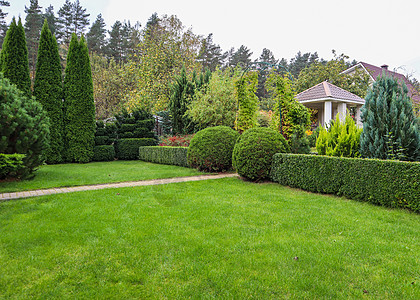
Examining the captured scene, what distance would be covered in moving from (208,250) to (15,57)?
Result: 13.1 m

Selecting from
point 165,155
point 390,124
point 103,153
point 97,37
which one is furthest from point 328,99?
point 97,37

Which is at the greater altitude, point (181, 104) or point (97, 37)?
Answer: point (97, 37)

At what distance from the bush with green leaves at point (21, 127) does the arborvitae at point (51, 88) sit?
5.36 metres

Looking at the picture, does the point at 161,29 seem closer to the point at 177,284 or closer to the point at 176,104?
the point at 176,104

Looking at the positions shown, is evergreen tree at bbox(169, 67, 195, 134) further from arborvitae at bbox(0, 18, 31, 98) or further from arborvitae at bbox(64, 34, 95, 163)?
arborvitae at bbox(0, 18, 31, 98)

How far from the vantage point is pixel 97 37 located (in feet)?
104

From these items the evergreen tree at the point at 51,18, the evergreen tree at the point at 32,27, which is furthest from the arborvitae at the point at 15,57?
the evergreen tree at the point at 51,18

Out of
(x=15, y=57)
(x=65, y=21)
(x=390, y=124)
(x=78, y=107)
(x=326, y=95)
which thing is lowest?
(x=390, y=124)

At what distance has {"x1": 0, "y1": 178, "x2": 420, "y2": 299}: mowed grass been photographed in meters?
2.19

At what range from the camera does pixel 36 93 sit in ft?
40.4

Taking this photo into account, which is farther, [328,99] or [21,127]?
[328,99]

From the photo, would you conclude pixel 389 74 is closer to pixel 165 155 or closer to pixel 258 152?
pixel 258 152

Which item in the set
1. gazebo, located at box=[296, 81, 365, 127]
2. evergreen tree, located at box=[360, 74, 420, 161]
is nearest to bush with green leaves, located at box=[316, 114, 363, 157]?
evergreen tree, located at box=[360, 74, 420, 161]

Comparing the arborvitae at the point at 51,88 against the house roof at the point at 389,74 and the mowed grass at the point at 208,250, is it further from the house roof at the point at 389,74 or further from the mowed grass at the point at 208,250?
the house roof at the point at 389,74
